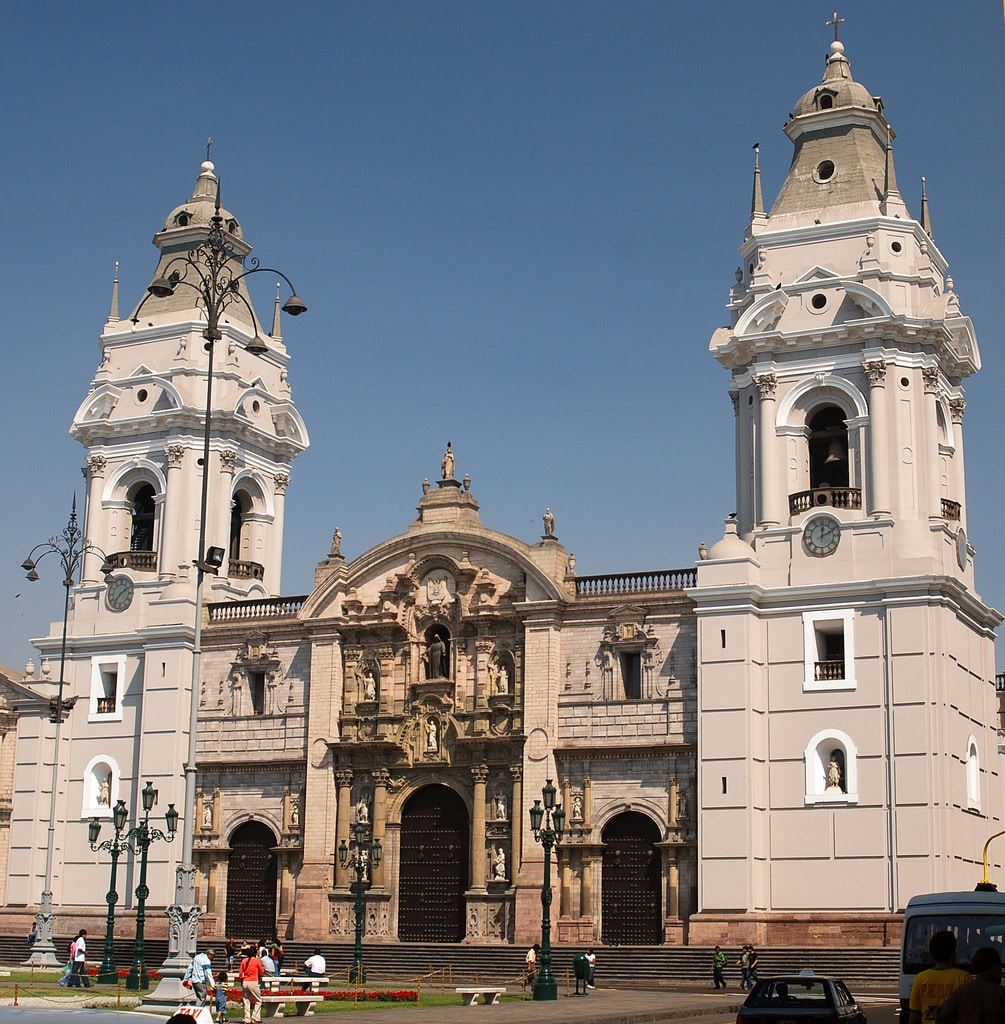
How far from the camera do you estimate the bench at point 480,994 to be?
3802 cm

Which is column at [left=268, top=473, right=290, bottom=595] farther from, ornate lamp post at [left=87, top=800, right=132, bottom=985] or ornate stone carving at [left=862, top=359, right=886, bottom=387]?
ornate stone carving at [left=862, top=359, right=886, bottom=387]

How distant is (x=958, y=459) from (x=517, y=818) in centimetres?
1825

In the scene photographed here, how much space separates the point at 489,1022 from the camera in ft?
96.1

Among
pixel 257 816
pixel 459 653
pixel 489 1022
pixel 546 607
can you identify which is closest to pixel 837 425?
pixel 546 607

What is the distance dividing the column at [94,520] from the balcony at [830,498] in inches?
1053

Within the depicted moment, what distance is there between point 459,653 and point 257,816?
9244 millimetres

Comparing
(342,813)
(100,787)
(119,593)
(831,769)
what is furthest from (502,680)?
(100,787)

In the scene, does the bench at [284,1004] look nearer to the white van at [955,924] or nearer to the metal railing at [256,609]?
the white van at [955,924]

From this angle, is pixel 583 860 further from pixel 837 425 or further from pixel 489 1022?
pixel 489 1022

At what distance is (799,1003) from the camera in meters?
23.4

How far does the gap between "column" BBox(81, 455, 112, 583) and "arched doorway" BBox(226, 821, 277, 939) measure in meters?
11.8

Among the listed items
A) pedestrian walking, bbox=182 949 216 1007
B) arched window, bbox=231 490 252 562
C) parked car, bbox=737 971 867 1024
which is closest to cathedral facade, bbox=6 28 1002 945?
arched window, bbox=231 490 252 562

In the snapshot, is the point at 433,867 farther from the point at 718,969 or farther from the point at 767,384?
the point at 767,384

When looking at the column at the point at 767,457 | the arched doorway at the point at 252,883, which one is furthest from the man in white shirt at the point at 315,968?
the column at the point at 767,457
